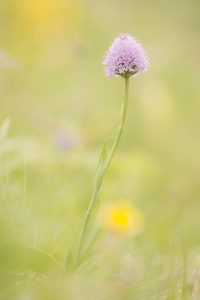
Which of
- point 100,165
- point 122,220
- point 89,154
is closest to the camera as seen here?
point 100,165

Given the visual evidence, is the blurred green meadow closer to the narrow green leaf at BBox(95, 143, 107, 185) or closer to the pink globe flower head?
the narrow green leaf at BBox(95, 143, 107, 185)


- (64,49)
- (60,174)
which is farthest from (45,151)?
(64,49)

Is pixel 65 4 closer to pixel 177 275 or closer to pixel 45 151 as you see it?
pixel 45 151

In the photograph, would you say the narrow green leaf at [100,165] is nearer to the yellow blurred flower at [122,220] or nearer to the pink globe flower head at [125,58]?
the pink globe flower head at [125,58]

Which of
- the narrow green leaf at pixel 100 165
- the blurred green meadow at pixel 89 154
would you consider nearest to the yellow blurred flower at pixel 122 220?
the blurred green meadow at pixel 89 154

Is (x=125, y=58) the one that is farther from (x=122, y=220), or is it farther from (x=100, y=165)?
(x=122, y=220)

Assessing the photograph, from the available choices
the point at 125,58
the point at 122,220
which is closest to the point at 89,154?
the point at 122,220
